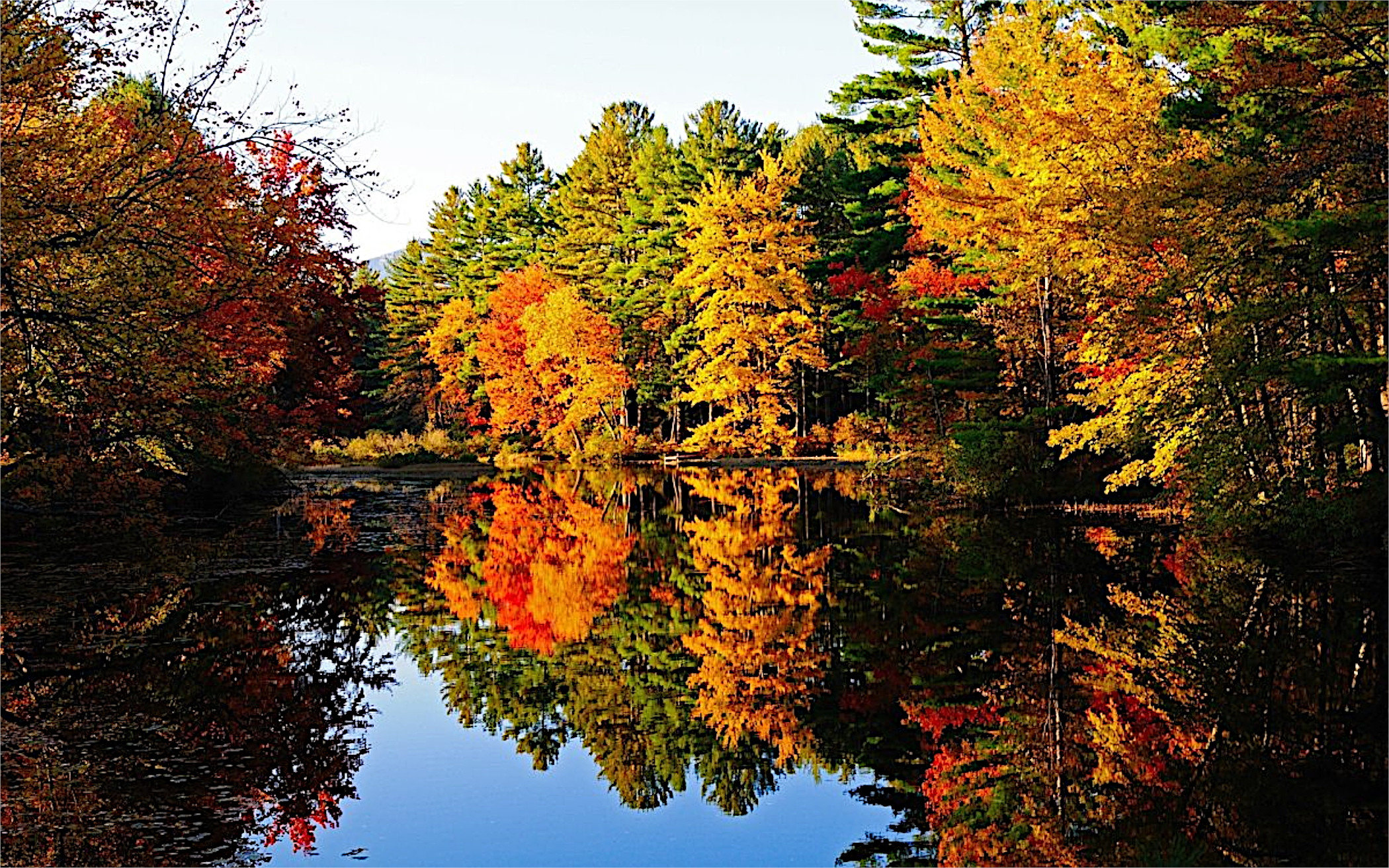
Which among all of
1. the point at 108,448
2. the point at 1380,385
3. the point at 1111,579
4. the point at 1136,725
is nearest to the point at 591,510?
the point at 108,448

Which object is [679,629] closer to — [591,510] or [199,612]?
[199,612]

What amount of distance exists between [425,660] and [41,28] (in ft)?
21.1

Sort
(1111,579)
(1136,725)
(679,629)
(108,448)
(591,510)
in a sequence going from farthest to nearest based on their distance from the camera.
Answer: (591,510), (108,448), (1111,579), (679,629), (1136,725)

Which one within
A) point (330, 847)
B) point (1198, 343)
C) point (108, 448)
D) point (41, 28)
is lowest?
point (330, 847)

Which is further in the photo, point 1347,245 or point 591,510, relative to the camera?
point 591,510

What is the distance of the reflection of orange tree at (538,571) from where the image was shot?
13586 millimetres

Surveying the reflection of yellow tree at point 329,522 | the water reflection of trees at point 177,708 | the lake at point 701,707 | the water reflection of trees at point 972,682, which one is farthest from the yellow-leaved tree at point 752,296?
the water reflection of trees at point 177,708

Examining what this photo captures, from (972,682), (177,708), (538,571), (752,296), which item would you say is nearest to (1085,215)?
(538,571)

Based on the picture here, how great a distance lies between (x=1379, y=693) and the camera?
9.27 metres

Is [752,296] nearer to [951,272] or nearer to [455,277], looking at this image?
[951,272]

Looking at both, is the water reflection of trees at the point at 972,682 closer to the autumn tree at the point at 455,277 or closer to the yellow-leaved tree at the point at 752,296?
the yellow-leaved tree at the point at 752,296

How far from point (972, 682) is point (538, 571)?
8349 millimetres

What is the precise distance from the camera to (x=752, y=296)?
43.2 m

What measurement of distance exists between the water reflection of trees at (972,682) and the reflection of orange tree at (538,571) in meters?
0.08
